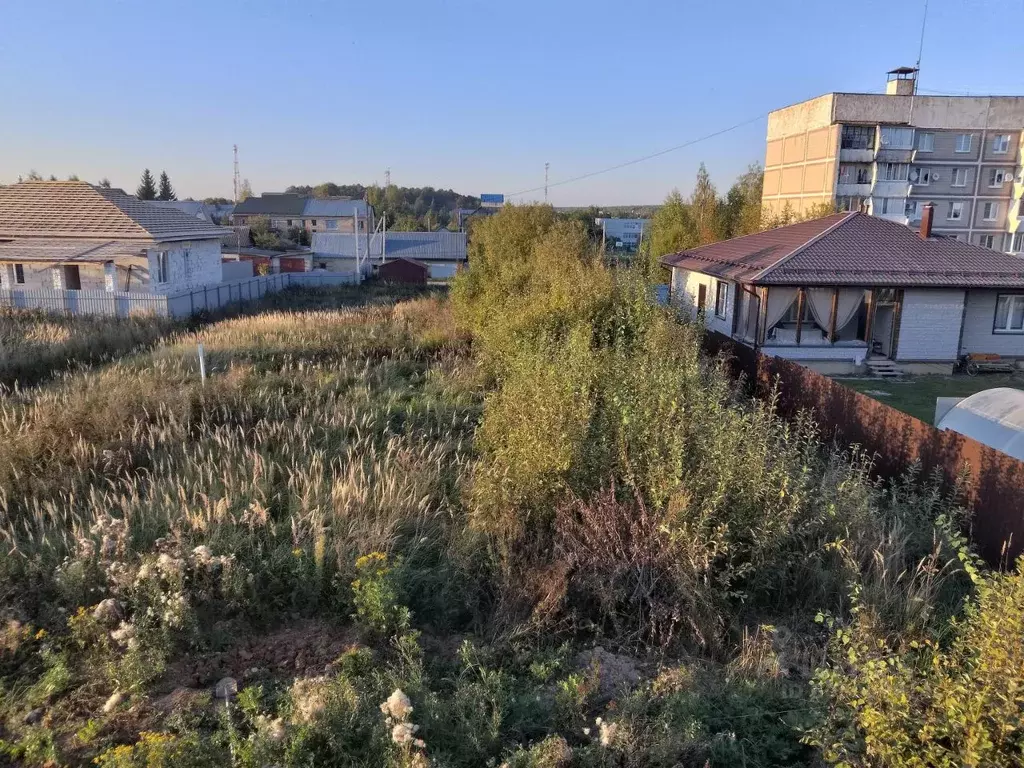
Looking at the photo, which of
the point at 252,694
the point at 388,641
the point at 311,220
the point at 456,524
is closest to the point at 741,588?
the point at 456,524

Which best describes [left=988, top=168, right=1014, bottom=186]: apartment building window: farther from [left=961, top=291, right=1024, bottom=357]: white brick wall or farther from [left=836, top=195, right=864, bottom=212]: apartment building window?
[left=961, top=291, right=1024, bottom=357]: white brick wall

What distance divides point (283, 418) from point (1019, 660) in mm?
7698

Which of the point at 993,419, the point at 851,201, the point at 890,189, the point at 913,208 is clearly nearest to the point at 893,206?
the point at 890,189

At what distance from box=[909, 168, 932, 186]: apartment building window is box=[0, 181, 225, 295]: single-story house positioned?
43.8 m

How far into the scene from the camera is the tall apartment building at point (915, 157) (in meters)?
43.1

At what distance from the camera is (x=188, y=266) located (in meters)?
27.7

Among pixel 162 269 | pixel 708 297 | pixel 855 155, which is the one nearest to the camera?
pixel 708 297

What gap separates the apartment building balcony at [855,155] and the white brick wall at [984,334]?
2782cm

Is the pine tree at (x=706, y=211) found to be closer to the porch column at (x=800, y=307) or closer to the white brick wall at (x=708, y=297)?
the white brick wall at (x=708, y=297)

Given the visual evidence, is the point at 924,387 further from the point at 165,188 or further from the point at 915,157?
the point at 165,188

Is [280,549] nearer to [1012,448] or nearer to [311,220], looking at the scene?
[1012,448]

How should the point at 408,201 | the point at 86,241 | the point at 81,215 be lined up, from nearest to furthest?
the point at 86,241 → the point at 81,215 → the point at 408,201

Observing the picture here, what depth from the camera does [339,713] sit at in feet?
10.0

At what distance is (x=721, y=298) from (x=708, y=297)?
124 centimetres
